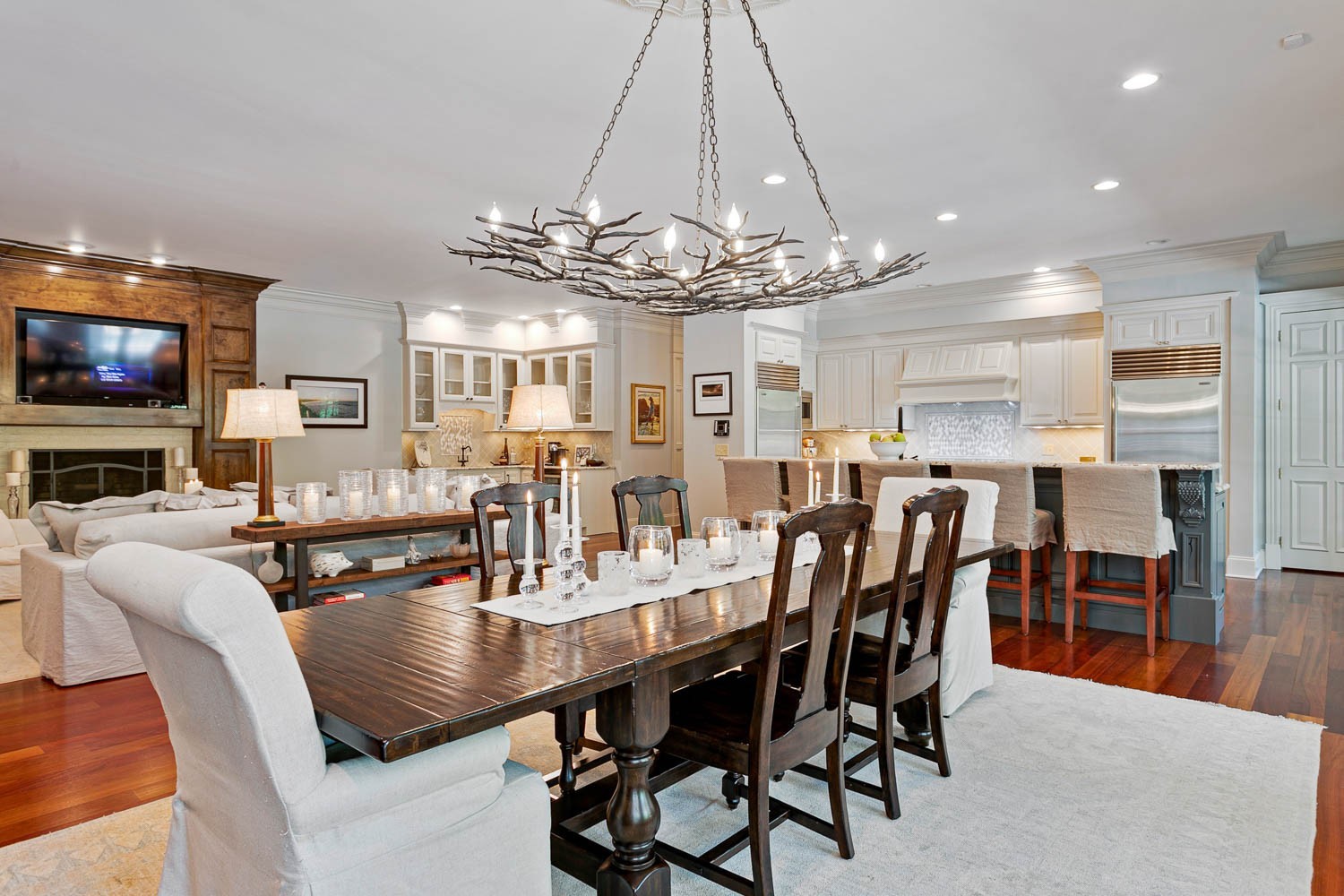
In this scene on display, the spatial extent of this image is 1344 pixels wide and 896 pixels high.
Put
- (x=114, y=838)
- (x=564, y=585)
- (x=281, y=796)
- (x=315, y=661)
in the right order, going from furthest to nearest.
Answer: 1. (x=114, y=838)
2. (x=564, y=585)
3. (x=315, y=661)
4. (x=281, y=796)

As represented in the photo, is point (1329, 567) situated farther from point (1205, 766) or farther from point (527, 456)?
point (527, 456)

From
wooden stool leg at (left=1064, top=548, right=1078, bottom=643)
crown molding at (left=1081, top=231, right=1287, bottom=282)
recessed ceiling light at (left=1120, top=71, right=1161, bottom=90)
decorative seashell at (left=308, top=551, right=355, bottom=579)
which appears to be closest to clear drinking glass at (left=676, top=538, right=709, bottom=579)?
decorative seashell at (left=308, top=551, right=355, bottom=579)

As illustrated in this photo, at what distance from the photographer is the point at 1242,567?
6.04m

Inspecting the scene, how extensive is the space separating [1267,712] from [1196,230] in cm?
378

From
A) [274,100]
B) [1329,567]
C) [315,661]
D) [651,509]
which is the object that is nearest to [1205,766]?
[651,509]

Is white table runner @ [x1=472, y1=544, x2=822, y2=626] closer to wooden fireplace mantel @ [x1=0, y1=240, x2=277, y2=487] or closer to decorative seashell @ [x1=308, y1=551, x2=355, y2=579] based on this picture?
decorative seashell @ [x1=308, y1=551, x2=355, y2=579]

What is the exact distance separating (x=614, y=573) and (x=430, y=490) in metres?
2.29

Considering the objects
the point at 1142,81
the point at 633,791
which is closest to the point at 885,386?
the point at 1142,81

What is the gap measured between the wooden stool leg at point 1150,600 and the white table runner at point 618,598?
2568mm

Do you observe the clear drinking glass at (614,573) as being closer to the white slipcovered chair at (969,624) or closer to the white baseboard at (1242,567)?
the white slipcovered chair at (969,624)

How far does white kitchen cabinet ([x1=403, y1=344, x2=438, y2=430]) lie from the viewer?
328 inches

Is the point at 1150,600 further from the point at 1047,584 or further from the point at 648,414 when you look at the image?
the point at 648,414

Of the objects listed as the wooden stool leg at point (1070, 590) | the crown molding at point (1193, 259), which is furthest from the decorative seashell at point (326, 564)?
the crown molding at point (1193, 259)

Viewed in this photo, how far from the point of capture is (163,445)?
271 inches
